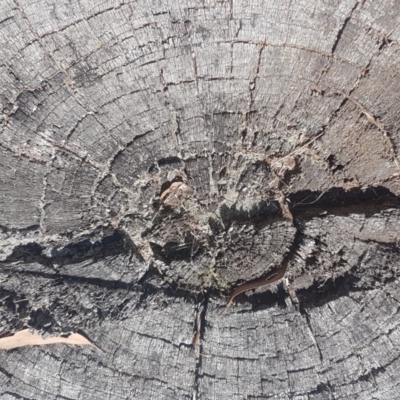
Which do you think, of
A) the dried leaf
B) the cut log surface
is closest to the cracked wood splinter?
the cut log surface

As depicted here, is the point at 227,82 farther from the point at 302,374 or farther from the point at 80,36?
the point at 302,374

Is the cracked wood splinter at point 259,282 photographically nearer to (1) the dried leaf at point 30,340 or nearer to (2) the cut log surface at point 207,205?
(2) the cut log surface at point 207,205

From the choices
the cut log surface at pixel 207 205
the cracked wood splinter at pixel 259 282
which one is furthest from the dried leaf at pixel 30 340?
the cracked wood splinter at pixel 259 282

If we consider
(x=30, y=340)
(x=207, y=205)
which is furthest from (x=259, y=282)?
(x=30, y=340)

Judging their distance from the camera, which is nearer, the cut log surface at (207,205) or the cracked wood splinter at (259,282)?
the cut log surface at (207,205)

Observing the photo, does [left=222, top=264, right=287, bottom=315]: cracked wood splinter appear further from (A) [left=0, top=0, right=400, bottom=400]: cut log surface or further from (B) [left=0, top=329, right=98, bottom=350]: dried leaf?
(B) [left=0, top=329, right=98, bottom=350]: dried leaf

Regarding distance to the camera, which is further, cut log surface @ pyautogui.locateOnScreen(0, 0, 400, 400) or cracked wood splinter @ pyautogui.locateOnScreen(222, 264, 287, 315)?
cracked wood splinter @ pyautogui.locateOnScreen(222, 264, 287, 315)
